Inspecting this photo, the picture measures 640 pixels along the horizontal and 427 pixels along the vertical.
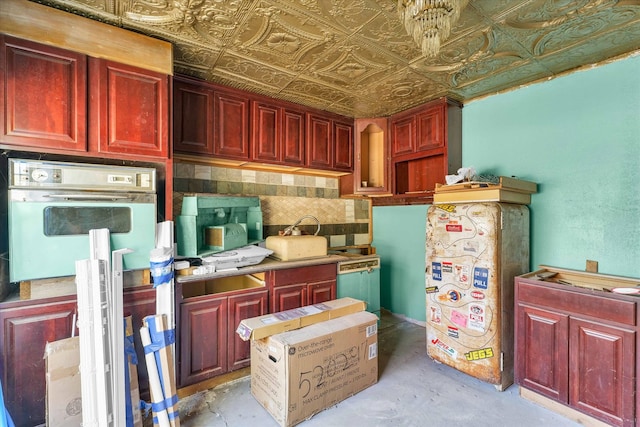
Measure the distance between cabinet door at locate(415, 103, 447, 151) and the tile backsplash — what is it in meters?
1.20

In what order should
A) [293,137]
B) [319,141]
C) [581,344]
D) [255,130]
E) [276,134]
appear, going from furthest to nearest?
1. [319,141]
2. [293,137]
3. [276,134]
4. [255,130]
5. [581,344]

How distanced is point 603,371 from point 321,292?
6.52 feet

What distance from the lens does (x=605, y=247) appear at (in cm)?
219

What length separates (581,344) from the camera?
1.83 m

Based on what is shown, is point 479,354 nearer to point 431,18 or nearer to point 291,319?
point 291,319

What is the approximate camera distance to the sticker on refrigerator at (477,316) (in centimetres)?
225

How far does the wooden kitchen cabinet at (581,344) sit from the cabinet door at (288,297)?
1.69 meters

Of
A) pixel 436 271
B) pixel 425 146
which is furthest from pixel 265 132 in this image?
pixel 436 271

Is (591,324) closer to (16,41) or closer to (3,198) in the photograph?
(3,198)

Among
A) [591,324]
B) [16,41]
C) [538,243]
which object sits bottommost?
[591,324]

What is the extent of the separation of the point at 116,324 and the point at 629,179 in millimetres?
3557

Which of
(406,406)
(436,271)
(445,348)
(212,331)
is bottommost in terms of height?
(406,406)

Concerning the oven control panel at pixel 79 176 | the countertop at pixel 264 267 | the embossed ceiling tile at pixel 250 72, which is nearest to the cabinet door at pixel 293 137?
the embossed ceiling tile at pixel 250 72

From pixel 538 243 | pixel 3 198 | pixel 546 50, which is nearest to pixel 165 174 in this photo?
pixel 3 198
